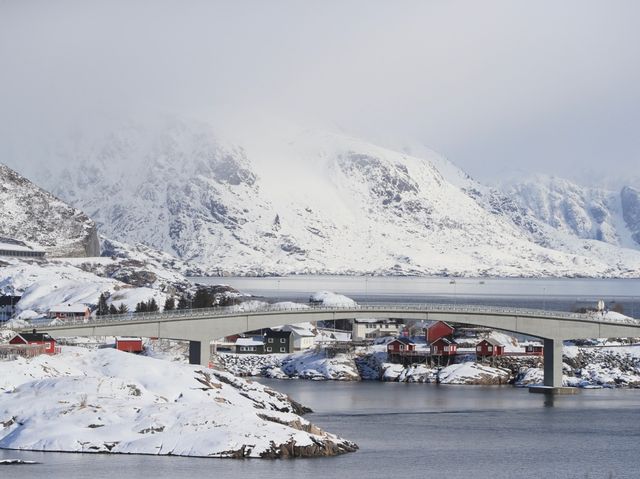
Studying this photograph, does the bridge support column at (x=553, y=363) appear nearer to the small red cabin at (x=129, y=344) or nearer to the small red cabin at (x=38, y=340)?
the small red cabin at (x=129, y=344)

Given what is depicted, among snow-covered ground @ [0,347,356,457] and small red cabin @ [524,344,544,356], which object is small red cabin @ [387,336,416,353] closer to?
small red cabin @ [524,344,544,356]

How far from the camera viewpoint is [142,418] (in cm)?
9200

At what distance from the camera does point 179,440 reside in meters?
89.5

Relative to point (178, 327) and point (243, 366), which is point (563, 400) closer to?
point (178, 327)

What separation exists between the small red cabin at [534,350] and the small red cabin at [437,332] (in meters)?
9.97

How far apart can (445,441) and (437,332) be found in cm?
8338

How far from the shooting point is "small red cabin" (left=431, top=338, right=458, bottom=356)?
183875 millimetres

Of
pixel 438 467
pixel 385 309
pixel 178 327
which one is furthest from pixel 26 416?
pixel 385 309

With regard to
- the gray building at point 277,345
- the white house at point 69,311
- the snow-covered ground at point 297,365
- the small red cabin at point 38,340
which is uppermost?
the small red cabin at point 38,340

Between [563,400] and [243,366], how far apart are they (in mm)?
49656

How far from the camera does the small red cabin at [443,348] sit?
7239 inches

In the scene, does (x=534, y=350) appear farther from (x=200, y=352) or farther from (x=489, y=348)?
(x=200, y=352)

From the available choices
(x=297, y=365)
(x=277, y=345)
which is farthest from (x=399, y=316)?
(x=277, y=345)

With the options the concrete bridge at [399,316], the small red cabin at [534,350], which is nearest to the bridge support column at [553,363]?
the concrete bridge at [399,316]
